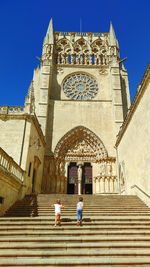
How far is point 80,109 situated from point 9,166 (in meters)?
11.8

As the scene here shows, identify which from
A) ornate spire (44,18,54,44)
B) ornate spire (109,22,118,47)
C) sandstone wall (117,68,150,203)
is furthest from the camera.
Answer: ornate spire (44,18,54,44)

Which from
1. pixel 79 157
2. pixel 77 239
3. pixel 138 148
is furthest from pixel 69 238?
pixel 79 157

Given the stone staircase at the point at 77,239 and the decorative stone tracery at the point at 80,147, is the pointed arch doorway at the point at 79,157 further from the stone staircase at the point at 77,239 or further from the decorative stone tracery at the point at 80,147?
→ the stone staircase at the point at 77,239

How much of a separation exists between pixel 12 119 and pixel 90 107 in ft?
30.7

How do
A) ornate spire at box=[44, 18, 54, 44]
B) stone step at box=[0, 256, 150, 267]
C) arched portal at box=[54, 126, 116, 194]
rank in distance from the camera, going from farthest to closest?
1. ornate spire at box=[44, 18, 54, 44]
2. arched portal at box=[54, 126, 116, 194]
3. stone step at box=[0, 256, 150, 267]

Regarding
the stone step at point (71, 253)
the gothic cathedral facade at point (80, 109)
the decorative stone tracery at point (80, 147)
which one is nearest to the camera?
the stone step at point (71, 253)

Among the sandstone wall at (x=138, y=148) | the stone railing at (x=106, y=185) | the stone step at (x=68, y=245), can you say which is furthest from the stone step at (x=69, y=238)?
the stone railing at (x=106, y=185)

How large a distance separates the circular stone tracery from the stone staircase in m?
14.2

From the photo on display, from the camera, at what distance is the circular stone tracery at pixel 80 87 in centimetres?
2167

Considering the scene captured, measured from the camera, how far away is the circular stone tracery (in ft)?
→ 71.1

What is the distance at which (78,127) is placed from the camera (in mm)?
19516

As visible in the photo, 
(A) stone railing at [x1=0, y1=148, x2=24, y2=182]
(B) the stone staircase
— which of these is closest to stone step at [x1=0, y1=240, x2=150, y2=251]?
(B) the stone staircase

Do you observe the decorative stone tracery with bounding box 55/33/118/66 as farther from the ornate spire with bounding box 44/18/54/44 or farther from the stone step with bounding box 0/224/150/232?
the stone step with bounding box 0/224/150/232

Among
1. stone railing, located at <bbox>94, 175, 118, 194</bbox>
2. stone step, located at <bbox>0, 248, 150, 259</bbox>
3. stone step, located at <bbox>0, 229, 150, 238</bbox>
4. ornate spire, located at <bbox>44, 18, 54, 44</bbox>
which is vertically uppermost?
ornate spire, located at <bbox>44, 18, 54, 44</bbox>
